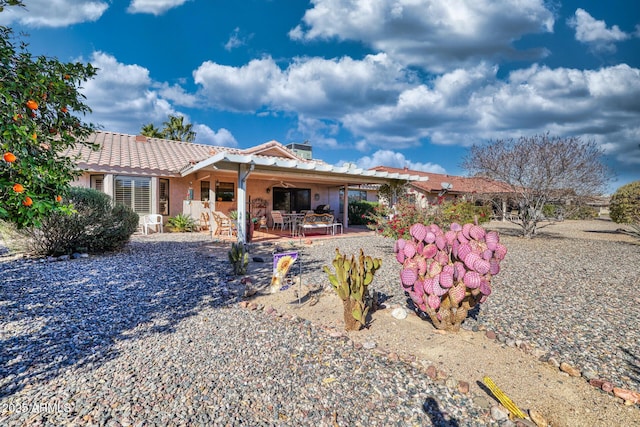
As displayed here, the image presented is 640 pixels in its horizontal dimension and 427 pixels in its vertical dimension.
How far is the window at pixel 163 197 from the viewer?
14.4m

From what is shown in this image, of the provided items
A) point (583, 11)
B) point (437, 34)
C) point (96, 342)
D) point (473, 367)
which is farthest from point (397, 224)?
point (583, 11)

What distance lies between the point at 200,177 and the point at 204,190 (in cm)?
81

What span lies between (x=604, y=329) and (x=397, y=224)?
447cm

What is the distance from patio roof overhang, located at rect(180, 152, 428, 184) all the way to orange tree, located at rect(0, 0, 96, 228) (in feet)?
21.1

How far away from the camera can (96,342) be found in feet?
11.5

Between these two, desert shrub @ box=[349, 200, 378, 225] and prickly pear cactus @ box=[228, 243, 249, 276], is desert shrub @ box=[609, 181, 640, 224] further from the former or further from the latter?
prickly pear cactus @ box=[228, 243, 249, 276]

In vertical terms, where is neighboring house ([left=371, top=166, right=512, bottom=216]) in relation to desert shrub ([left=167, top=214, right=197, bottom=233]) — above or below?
above

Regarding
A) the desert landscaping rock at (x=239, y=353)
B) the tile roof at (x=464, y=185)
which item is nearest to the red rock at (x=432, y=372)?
the desert landscaping rock at (x=239, y=353)

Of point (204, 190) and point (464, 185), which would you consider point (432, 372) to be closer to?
point (204, 190)

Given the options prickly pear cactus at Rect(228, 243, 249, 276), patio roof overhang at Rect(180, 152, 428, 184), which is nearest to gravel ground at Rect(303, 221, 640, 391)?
prickly pear cactus at Rect(228, 243, 249, 276)

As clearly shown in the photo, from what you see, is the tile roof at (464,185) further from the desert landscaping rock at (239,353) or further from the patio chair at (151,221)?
the patio chair at (151,221)

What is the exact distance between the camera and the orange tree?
2240 mm

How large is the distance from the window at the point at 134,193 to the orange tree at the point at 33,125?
39.5 ft

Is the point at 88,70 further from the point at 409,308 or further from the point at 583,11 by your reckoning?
the point at 583,11
